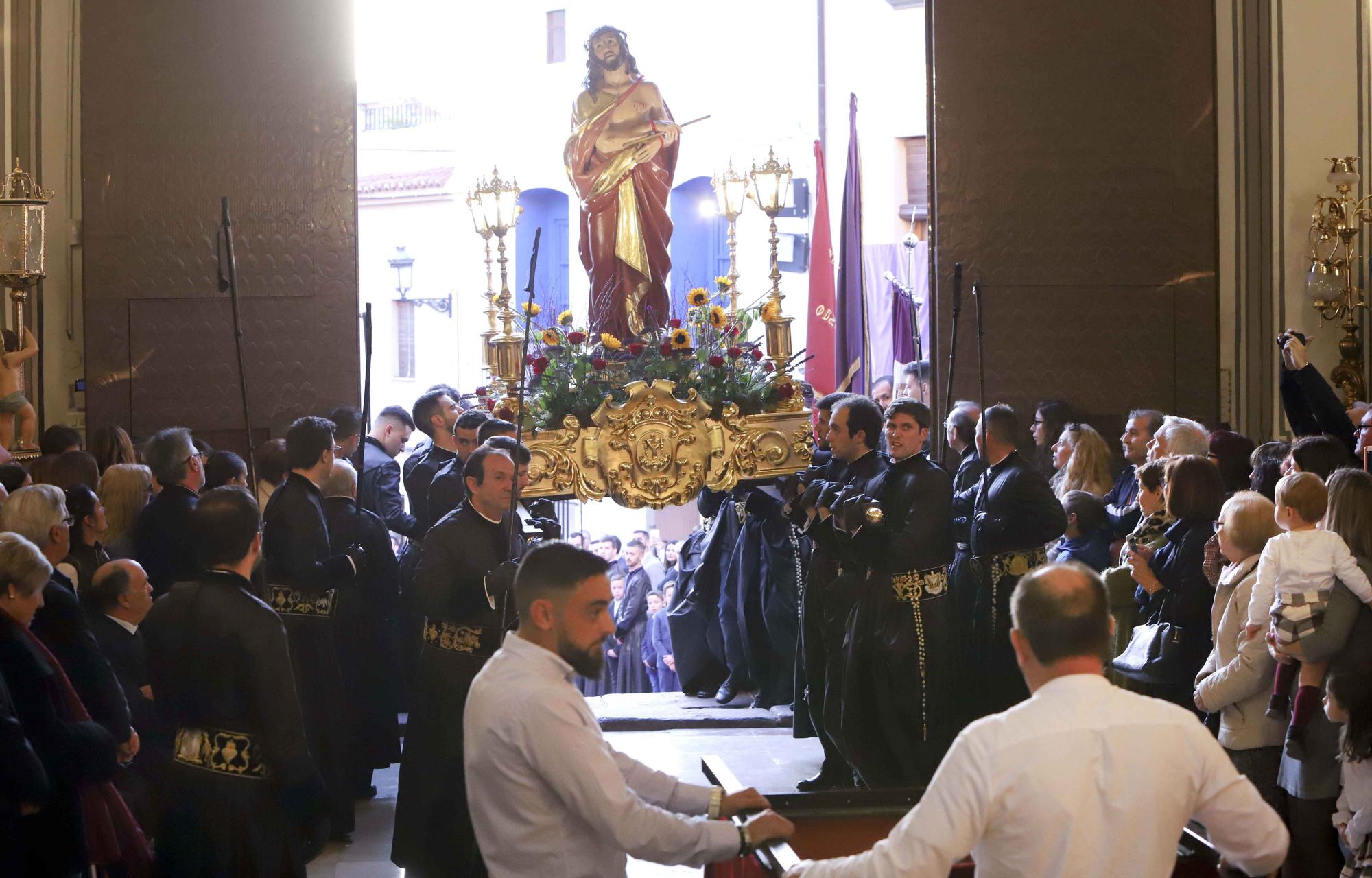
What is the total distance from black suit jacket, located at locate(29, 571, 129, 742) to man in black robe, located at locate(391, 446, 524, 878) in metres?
1.00

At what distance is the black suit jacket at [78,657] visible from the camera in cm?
390

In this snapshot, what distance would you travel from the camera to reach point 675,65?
16234 mm

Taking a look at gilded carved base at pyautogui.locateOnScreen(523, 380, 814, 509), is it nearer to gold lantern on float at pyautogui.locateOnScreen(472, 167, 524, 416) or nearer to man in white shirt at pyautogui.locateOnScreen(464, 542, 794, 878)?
gold lantern on float at pyautogui.locateOnScreen(472, 167, 524, 416)

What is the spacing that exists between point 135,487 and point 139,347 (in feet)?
9.63

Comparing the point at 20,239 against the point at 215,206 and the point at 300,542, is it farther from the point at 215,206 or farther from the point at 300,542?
the point at 300,542

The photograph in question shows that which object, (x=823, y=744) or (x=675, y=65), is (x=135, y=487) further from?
(x=675, y=65)

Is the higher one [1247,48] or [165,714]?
[1247,48]

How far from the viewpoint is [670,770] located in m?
6.44

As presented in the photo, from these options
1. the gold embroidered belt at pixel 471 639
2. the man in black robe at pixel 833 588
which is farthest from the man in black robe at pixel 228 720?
the man in black robe at pixel 833 588

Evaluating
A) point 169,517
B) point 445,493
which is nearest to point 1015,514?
point 445,493

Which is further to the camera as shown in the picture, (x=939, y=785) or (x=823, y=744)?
(x=823, y=744)

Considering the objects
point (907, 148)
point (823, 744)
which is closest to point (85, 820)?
point (823, 744)

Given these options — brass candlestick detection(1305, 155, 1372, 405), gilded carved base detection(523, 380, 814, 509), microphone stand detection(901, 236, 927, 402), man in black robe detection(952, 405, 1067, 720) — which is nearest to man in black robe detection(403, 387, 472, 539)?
gilded carved base detection(523, 380, 814, 509)

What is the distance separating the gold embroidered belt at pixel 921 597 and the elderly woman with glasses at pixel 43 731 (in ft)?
10.1
